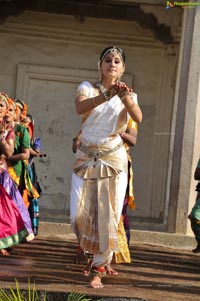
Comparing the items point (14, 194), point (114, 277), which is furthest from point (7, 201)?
point (114, 277)

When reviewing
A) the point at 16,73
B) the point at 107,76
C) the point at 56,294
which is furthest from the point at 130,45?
the point at 56,294

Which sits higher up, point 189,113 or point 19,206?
point 189,113

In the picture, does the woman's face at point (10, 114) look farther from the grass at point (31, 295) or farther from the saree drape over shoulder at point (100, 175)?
the grass at point (31, 295)

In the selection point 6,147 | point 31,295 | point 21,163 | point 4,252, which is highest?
point 6,147

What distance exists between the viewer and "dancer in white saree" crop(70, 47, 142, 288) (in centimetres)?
759

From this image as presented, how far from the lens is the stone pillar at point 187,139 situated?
488 inches

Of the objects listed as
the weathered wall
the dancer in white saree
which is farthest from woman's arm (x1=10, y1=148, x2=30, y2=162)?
the weathered wall

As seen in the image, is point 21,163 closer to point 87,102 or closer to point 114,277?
point 114,277

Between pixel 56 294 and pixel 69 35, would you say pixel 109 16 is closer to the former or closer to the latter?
pixel 69 35

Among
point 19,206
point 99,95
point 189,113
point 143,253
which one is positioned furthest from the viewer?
point 189,113

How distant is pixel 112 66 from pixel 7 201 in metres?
2.50

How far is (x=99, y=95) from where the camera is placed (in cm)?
739

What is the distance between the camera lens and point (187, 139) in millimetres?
12438

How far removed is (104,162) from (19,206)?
2383mm
